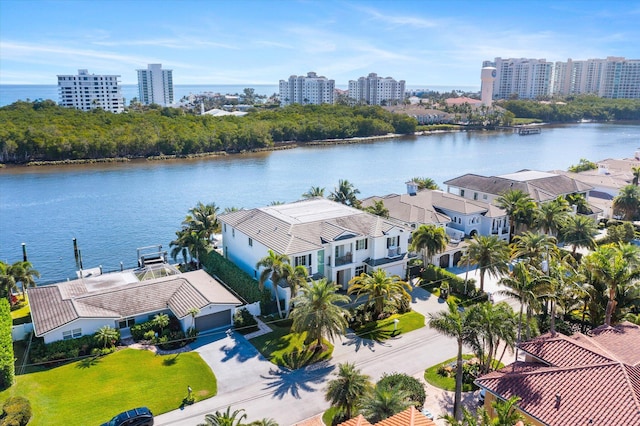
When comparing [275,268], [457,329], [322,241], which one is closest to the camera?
[457,329]

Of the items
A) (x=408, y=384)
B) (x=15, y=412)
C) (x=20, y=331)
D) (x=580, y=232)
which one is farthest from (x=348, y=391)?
(x=580, y=232)

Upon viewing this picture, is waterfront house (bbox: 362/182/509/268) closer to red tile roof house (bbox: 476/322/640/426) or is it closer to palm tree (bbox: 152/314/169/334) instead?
red tile roof house (bbox: 476/322/640/426)

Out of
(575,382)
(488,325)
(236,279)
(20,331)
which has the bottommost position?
(20,331)

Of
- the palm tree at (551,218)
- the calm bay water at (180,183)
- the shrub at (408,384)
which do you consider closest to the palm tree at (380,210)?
the palm tree at (551,218)

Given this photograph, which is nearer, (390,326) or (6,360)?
(6,360)

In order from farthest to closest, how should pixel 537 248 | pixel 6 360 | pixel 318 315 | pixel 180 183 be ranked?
1. pixel 180 183
2. pixel 537 248
3. pixel 318 315
4. pixel 6 360

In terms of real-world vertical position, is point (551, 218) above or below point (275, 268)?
above

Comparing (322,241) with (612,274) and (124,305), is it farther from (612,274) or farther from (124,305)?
(612,274)

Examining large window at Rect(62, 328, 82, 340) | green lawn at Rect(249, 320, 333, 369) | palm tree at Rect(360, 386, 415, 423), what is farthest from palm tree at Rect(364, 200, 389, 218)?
palm tree at Rect(360, 386, 415, 423)
